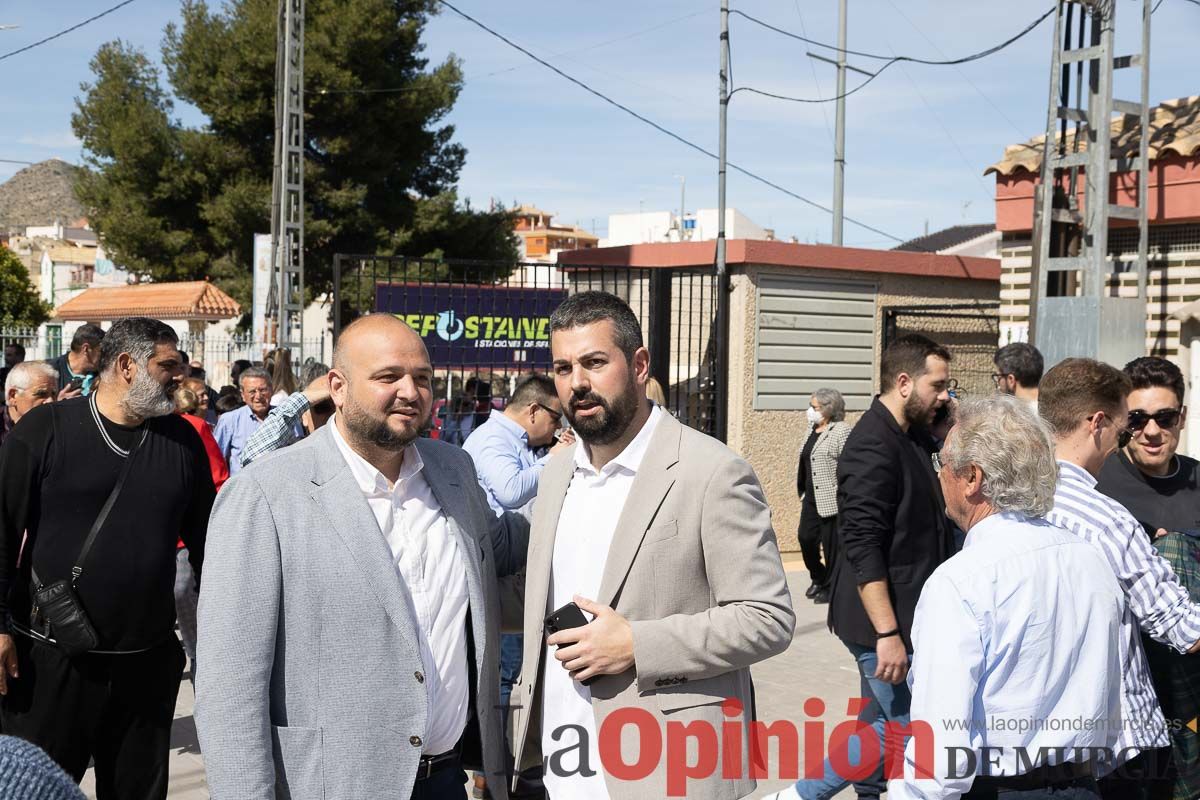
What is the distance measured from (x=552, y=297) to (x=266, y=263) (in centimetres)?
603

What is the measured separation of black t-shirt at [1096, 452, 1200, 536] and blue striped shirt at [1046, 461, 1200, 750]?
0.87 metres

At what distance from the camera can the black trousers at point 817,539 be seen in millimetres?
9125

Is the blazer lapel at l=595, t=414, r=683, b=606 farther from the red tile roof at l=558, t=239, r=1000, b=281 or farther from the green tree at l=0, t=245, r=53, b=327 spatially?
the green tree at l=0, t=245, r=53, b=327

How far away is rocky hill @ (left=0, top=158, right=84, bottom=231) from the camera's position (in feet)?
469

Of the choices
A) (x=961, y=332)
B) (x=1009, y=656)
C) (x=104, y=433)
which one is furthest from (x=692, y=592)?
(x=961, y=332)

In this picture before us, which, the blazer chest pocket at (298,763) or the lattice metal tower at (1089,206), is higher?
the lattice metal tower at (1089,206)

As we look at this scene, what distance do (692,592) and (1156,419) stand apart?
237 cm

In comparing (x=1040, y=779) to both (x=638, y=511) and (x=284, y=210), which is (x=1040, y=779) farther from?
(x=284, y=210)

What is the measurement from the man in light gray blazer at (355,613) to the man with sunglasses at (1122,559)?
5.29ft

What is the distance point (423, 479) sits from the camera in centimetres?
289

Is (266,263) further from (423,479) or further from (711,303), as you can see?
(423,479)

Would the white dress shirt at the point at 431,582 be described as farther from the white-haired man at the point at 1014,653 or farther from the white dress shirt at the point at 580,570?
the white-haired man at the point at 1014,653

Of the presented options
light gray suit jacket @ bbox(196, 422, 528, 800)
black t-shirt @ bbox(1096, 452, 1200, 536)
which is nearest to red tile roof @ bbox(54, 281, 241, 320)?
black t-shirt @ bbox(1096, 452, 1200, 536)

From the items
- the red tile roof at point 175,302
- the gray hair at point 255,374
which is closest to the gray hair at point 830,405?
the gray hair at point 255,374
